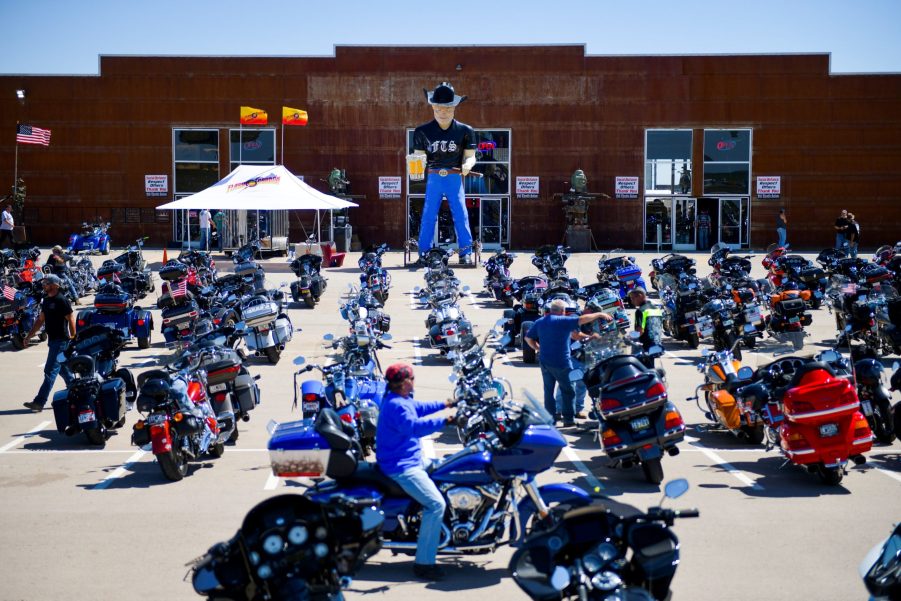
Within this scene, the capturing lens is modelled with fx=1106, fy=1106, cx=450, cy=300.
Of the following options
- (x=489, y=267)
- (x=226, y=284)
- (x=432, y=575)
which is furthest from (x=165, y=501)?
(x=489, y=267)

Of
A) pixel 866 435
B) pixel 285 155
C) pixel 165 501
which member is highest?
pixel 285 155

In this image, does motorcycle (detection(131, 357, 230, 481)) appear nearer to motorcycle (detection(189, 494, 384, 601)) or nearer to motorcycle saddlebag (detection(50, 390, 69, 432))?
motorcycle saddlebag (detection(50, 390, 69, 432))

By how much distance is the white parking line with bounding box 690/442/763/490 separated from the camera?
35.3 ft

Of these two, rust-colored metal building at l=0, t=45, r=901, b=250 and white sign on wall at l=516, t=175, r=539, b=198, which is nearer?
rust-colored metal building at l=0, t=45, r=901, b=250

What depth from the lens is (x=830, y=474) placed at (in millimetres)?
10531

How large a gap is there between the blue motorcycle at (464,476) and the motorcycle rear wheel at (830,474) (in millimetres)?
3712

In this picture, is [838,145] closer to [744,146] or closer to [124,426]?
[744,146]

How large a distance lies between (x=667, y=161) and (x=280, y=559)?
44.4 metres

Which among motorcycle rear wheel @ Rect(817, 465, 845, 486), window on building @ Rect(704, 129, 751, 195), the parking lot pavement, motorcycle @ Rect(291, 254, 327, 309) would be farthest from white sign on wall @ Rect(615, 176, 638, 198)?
motorcycle rear wheel @ Rect(817, 465, 845, 486)

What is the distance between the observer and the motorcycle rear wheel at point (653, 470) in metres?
10.6

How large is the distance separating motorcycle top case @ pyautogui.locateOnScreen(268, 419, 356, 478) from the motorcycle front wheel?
303 centimetres

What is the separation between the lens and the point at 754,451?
40.1 ft

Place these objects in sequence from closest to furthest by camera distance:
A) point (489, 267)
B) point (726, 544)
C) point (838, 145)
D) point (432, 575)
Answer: point (432, 575), point (726, 544), point (489, 267), point (838, 145)

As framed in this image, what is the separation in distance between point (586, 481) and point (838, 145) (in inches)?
1612
